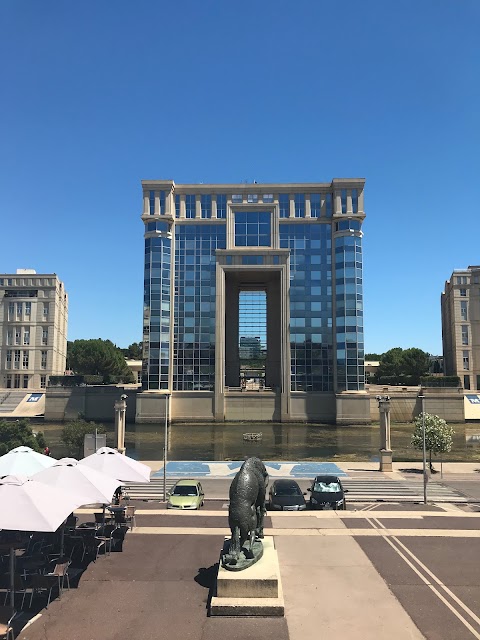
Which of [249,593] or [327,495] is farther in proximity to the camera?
[327,495]

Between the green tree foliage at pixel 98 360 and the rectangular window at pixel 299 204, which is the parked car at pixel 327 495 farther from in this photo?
the green tree foliage at pixel 98 360

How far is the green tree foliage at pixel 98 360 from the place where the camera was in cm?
12094

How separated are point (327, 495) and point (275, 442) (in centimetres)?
3302

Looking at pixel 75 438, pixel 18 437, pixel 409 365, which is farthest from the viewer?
pixel 409 365

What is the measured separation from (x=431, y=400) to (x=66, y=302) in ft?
288

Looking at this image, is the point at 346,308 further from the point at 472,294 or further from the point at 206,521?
the point at 206,521

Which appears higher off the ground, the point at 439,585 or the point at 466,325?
the point at 466,325

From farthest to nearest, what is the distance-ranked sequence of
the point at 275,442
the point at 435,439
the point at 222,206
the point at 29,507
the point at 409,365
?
the point at 409,365 < the point at 222,206 < the point at 275,442 < the point at 435,439 < the point at 29,507

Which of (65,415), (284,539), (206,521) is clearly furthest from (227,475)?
(65,415)

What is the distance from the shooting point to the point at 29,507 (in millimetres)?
9453

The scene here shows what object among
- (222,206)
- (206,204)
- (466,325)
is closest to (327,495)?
(222,206)

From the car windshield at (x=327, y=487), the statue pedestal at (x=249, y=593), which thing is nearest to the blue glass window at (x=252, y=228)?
the car windshield at (x=327, y=487)

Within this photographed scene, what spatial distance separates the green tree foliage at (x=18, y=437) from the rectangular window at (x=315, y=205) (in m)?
57.2

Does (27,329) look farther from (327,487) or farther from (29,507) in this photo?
(29,507)
